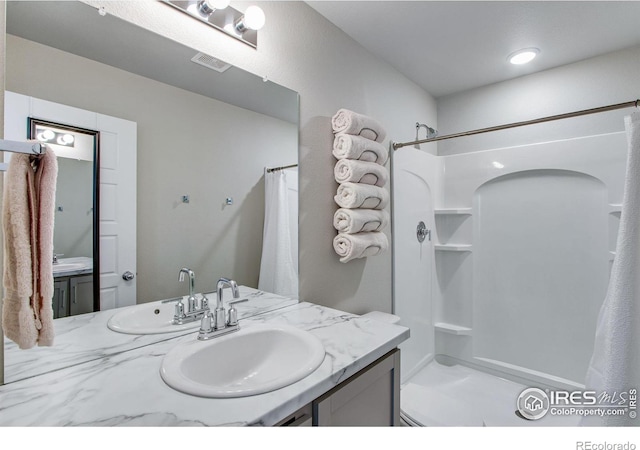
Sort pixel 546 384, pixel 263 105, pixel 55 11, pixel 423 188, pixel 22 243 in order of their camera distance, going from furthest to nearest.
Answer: pixel 423 188 → pixel 546 384 → pixel 263 105 → pixel 55 11 → pixel 22 243

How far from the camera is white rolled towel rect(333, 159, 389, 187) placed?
1.57 m

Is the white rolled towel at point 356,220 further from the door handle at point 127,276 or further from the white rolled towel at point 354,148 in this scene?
the door handle at point 127,276

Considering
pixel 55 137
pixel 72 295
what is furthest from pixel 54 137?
pixel 72 295

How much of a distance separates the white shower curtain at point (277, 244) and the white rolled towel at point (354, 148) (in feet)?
1.09

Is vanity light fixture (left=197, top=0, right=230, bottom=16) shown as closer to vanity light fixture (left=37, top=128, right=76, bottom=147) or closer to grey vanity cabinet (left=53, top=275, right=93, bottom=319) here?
vanity light fixture (left=37, top=128, right=76, bottom=147)

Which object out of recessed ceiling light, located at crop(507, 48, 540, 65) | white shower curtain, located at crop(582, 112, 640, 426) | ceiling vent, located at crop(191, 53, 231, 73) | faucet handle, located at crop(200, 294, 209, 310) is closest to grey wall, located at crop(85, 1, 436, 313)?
ceiling vent, located at crop(191, 53, 231, 73)

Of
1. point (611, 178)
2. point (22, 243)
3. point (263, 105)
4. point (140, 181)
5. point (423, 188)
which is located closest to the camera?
point (22, 243)

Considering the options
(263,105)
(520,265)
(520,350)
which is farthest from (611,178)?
(263,105)

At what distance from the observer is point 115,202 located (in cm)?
100

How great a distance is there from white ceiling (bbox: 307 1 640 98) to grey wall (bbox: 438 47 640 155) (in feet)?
0.28

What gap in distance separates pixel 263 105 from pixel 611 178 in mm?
2126

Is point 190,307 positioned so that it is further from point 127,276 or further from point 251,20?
point 251,20

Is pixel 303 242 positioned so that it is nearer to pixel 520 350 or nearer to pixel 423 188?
pixel 423 188

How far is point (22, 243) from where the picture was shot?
639 mm
